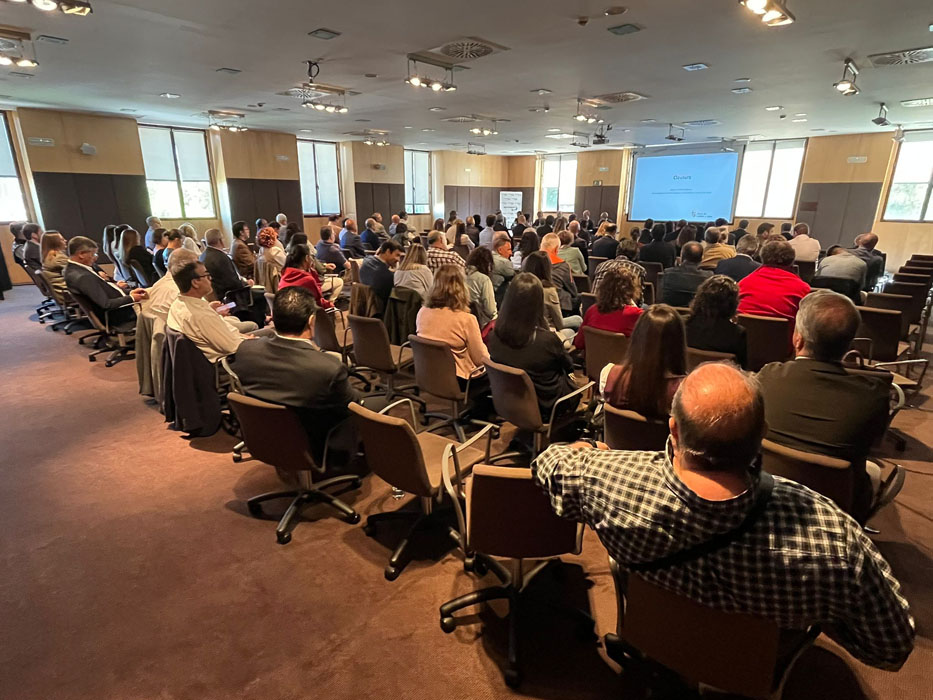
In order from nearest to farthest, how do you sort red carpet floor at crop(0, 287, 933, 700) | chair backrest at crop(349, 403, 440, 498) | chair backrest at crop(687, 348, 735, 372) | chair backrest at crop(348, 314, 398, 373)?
red carpet floor at crop(0, 287, 933, 700), chair backrest at crop(349, 403, 440, 498), chair backrest at crop(687, 348, 735, 372), chair backrest at crop(348, 314, 398, 373)

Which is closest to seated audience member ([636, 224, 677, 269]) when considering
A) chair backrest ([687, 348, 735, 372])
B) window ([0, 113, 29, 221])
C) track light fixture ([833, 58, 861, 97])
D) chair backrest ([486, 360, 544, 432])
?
track light fixture ([833, 58, 861, 97])

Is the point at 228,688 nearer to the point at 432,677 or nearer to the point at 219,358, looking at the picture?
the point at 432,677

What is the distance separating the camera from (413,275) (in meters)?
4.57

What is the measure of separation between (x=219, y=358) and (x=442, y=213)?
1676cm

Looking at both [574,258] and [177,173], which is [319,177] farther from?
[574,258]

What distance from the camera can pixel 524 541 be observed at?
6.07 feet

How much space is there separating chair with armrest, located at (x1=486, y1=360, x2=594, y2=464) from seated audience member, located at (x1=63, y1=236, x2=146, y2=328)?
4.18 metres

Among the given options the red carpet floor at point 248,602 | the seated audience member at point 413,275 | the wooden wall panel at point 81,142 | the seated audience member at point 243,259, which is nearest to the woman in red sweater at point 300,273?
the seated audience member at point 413,275

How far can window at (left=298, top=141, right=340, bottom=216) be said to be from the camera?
15039 mm

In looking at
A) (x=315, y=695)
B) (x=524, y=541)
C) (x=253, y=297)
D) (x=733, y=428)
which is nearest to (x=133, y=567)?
(x=315, y=695)

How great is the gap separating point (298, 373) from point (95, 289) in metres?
4.30

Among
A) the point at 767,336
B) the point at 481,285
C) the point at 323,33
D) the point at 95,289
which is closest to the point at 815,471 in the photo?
the point at 767,336

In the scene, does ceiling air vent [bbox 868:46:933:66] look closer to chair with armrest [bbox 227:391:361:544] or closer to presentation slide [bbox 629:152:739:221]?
chair with armrest [bbox 227:391:361:544]

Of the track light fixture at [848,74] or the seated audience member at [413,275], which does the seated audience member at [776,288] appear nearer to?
the seated audience member at [413,275]
